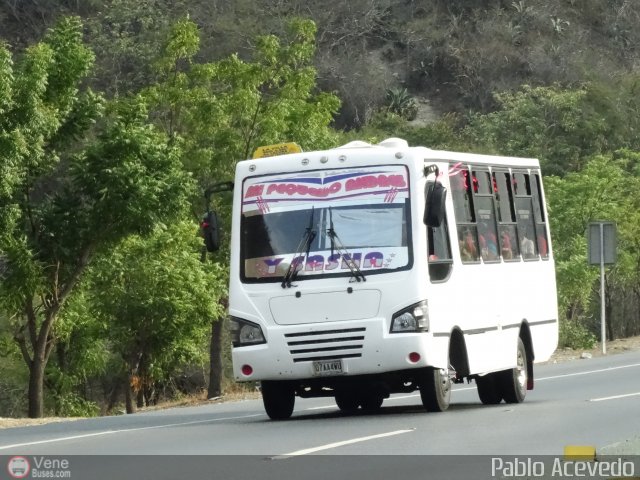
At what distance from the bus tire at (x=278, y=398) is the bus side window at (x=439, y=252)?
197 cm

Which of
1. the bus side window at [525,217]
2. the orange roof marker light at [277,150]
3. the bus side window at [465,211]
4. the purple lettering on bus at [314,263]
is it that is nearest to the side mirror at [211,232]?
the orange roof marker light at [277,150]

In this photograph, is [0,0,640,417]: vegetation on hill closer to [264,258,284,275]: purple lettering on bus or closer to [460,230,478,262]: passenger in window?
[264,258,284,275]: purple lettering on bus

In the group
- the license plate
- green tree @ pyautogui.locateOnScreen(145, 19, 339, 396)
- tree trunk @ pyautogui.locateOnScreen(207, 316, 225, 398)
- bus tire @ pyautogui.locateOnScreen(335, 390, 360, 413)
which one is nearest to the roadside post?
green tree @ pyautogui.locateOnScreen(145, 19, 339, 396)

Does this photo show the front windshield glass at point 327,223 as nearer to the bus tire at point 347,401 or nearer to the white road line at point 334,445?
the bus tire at point 347,401

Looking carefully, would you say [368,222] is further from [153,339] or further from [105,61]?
[105,61]

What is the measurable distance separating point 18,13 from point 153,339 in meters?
52.9

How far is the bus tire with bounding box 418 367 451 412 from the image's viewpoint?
53.9 feet

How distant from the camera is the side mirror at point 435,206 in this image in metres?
16.0

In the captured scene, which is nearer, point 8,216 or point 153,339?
point 8,216

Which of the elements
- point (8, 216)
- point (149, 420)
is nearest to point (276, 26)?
point (8, 216)

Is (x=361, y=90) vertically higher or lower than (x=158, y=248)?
higher
